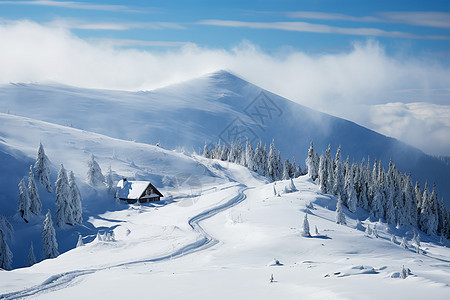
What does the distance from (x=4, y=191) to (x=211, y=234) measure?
114 feet

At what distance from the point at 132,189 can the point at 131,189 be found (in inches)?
8.4

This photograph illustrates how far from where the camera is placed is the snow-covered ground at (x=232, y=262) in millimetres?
16750

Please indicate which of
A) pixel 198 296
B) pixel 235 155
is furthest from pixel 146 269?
pixel 235 155

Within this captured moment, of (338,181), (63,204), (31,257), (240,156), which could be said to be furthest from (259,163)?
(31,257)

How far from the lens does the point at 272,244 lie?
1265 inches

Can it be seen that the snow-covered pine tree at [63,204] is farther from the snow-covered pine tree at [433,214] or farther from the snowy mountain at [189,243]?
the snow-covered pine tree at [433,214]

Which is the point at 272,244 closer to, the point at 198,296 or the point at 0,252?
the point at 198,296

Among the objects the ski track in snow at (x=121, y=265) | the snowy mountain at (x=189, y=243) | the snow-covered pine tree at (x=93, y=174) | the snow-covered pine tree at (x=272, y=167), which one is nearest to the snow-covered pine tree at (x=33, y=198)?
the snowy mountain at (x=189, y=243)

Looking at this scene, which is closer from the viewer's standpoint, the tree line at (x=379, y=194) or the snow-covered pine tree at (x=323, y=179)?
the snow-covered pine tree at (x=323, y=179)

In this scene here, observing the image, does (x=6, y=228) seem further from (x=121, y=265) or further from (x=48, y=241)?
(x=121, y=265)

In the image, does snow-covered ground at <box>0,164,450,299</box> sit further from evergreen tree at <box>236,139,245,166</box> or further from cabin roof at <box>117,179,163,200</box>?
evergreen tree at <box>236,139,245,166</box>

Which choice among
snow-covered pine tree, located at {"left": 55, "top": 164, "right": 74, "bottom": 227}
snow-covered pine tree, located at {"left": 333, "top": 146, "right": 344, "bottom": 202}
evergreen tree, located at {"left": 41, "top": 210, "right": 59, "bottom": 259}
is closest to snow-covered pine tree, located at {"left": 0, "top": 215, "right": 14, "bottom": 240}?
evergreen tree, located at {"left": 41, "top": 210, "right": 59, "bottom": 259}

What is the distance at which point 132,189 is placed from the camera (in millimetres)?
69750

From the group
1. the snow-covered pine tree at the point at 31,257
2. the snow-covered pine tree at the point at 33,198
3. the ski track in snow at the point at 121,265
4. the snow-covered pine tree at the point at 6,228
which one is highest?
the snow-covered pine tree at the point at 33,198
